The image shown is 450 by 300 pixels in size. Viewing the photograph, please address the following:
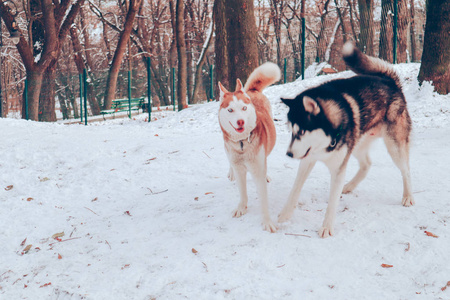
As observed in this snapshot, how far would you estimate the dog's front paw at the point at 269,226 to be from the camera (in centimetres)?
336

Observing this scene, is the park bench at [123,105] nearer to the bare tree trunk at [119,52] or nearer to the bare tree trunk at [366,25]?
the bare tree trunk at [119,52]

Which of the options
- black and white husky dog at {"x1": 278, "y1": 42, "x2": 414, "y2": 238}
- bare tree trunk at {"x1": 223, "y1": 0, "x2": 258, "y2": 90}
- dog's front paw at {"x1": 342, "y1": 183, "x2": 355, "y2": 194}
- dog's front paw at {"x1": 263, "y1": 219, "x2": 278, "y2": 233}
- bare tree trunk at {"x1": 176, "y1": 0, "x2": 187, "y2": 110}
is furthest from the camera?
bare tree trunk at {"x1": 176, "y1": 0, "x2": 187, "y2": 110}

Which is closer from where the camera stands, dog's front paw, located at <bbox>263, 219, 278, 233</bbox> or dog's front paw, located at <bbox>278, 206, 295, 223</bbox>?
dog's front paw, located at <bbox>263, 219, 278, 233</bbox>

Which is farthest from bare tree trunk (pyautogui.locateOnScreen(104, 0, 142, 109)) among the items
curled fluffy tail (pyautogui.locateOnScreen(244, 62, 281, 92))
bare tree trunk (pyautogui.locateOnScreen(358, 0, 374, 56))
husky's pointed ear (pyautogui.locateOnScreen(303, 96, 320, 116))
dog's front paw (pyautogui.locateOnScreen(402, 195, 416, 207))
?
husky's pointed ear (pyautogui.locateOnScreen(303, 96, 320, 116))

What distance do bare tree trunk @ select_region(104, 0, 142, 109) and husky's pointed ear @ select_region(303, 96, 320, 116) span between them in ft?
52.0

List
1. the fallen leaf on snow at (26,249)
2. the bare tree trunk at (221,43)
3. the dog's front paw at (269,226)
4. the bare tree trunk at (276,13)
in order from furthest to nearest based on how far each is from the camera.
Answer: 1. the bare tree trunk at (276,13)
2. the bare tree trunk at (221,43)
3. the fallen leaf on snow at (26,249)
4. the dog's front paw at (269,226)

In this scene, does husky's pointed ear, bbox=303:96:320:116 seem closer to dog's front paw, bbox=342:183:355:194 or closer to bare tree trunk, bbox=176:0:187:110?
dog's front paw, bbox=342:183:355:194

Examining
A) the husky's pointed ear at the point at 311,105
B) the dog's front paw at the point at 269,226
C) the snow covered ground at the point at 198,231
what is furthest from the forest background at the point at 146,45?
the husky's pointed ear at the point at 311,105

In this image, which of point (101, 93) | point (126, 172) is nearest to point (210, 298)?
point (126, 172)

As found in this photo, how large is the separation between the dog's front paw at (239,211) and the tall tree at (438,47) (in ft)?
21.9

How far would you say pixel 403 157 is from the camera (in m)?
3.71

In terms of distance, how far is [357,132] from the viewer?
10.6ft

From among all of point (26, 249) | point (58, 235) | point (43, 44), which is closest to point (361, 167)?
point (58, 235)

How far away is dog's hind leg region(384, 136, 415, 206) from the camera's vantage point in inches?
145
